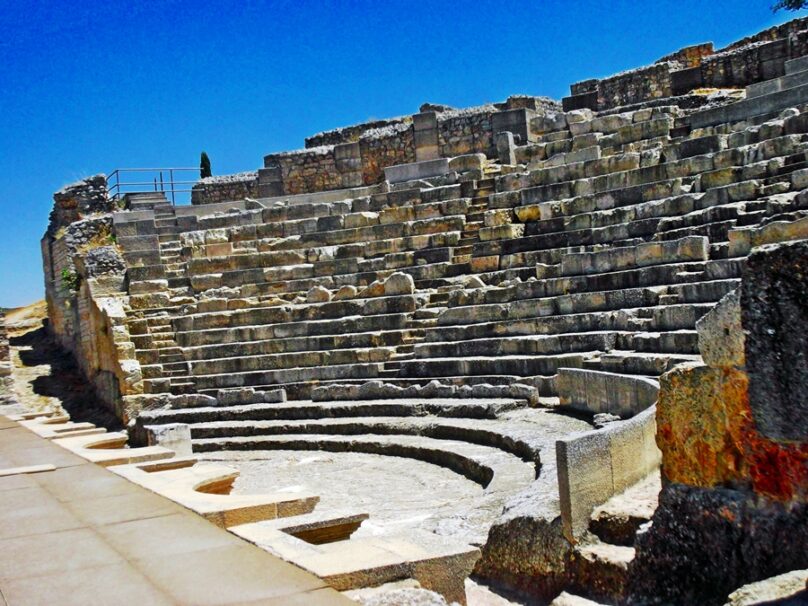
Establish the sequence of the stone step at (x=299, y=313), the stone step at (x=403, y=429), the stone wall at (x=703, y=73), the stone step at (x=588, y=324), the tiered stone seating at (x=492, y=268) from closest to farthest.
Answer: the stone step at (x=403, y=429) → the stone step at (x=588, y=324) → the tiered stone seating at (x=492, y=268) → the stone step at (x=299, y=313) → the stone wall at (x=703, y=73)

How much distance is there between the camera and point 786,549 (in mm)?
3373

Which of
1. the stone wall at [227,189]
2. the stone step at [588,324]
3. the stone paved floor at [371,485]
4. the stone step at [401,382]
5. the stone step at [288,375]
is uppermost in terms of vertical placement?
the stone wall at [227,189]

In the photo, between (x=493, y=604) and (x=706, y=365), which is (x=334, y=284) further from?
(x=706, y=365)

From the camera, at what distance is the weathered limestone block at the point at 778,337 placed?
331cm

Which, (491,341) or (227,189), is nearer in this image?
(491,341)

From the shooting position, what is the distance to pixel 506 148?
1672cm

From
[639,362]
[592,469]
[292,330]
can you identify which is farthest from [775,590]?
[292,330]

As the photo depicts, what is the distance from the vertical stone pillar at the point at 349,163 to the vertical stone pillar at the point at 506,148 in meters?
4.12

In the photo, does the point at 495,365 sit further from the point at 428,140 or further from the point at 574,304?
the point at 428,140

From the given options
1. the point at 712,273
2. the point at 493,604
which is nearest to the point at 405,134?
the point at 712,273

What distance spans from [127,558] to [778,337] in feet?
9.37

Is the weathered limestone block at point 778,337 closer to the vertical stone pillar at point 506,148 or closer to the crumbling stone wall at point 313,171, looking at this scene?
the vertical stone pillar at point 506,148

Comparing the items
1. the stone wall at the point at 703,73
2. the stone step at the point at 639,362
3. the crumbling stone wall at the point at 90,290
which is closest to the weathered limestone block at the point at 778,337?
the stone step at the point at 639,362

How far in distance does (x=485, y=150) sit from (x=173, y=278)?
6.80 metres
